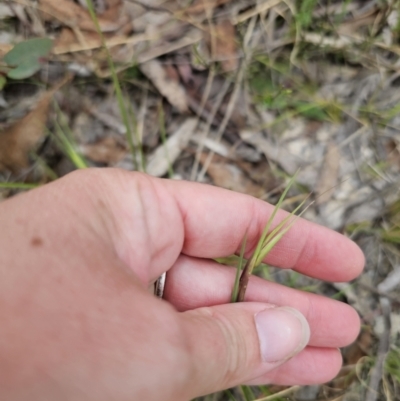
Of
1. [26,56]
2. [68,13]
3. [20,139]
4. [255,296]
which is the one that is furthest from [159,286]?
[68,13]

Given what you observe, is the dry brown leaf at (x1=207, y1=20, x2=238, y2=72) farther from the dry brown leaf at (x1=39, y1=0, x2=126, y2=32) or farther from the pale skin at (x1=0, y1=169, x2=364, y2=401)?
the pale skin at (x1=0, y1=169, x2=364, y2=401)

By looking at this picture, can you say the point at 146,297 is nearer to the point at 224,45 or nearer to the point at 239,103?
the point at 239,103

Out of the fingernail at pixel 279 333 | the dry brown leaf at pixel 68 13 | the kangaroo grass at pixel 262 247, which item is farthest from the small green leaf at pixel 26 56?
the fingernail at pixel 279 333

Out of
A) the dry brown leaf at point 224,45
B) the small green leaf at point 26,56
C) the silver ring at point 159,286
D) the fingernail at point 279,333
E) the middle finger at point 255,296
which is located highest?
the small green leaf at point 26,56

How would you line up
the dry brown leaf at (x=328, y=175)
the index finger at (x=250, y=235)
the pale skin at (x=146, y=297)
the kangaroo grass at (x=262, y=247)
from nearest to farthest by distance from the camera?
the pale skin at (x=146, y=297)
the kangaroo grass at (x=262, y=247)
the index finger at (x=250, y=235)
the dry brown leaf at (x=328, y=175)

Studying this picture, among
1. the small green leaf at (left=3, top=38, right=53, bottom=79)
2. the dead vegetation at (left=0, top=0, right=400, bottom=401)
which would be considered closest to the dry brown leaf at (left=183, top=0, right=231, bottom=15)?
the dead vegetation at (left=0, top=0, right=400, bottom=401)

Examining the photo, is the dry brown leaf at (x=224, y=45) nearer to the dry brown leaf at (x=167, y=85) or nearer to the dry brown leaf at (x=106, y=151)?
the dry brown leaf at (x=167, y=85)

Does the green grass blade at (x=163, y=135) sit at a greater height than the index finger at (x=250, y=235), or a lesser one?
greater
